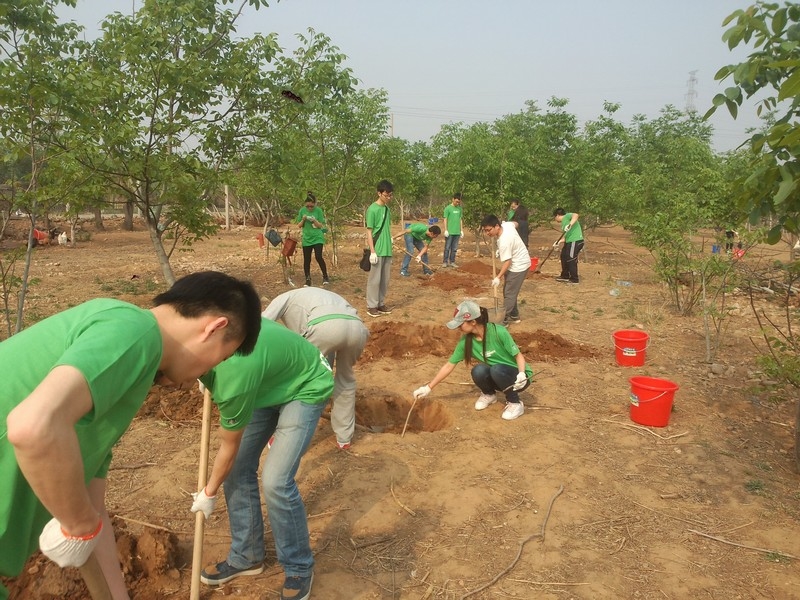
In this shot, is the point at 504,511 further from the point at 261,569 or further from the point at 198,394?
the point at 198,394

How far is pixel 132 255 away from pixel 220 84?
9018mm

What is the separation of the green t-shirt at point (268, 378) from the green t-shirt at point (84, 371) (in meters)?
0.78

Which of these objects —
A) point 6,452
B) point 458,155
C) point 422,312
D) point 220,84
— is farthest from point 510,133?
point 6,452

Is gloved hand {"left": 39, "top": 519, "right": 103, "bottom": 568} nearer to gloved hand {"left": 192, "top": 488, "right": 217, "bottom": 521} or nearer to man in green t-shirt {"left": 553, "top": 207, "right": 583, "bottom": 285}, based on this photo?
gloved hand {"left": 192, "top": 488, "right": 217, "bottom": 521}

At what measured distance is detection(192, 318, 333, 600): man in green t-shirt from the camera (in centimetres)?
236

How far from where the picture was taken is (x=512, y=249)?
7.19 meters

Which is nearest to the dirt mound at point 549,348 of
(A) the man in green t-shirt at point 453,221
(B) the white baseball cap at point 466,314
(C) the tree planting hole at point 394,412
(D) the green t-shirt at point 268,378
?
(C) the tree planting hole at point 394,412

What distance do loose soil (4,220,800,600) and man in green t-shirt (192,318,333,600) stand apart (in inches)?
7.5

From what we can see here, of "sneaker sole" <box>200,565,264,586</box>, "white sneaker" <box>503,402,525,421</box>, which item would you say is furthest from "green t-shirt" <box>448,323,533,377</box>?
"sneaker sole" <box>200,565,264,586</box>

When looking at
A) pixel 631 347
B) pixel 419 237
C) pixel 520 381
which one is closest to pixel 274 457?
pixel 520 381

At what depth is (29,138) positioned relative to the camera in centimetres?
532

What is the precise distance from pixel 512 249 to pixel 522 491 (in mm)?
4053

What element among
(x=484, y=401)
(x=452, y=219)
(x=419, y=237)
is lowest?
(x=484, y=401)

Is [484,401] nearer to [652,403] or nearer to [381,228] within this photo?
[652,403]
